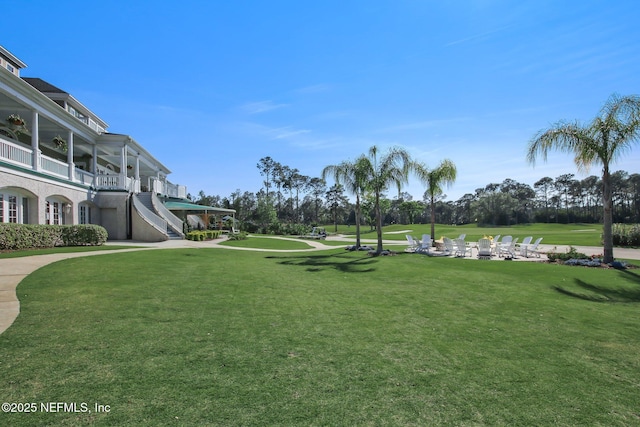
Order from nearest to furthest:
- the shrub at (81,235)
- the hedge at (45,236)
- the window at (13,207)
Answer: the hedge at (45,236) → the window at (13,207) → the shrub at (81,235)

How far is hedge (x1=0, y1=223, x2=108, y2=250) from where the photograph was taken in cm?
1300

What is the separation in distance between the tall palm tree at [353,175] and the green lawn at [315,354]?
40.0ft

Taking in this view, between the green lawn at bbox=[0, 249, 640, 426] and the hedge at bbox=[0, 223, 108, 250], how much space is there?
663 centimetres

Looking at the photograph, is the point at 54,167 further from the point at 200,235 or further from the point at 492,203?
the point at 492,203

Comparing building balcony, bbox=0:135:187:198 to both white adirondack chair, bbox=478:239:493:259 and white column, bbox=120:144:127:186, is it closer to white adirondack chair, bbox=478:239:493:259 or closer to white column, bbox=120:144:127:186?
white column, bbox=120:144:127:186

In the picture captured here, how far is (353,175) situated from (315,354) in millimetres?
17217

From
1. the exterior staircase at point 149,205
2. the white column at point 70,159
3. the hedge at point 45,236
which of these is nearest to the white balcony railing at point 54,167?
the white column at point 70,159

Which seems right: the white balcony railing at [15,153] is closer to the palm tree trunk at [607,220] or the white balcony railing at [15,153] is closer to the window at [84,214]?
the window at [84,214]

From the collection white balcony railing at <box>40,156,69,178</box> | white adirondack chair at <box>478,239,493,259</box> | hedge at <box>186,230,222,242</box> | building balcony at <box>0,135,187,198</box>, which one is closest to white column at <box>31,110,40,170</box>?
building balcony at <box>0,135,187,198</box>

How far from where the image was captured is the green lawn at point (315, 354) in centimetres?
322

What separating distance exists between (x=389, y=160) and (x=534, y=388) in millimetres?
16891

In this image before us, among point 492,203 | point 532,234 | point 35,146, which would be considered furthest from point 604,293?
point 492,203

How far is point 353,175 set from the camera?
2105cm

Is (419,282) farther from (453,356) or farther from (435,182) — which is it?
(435,182)
